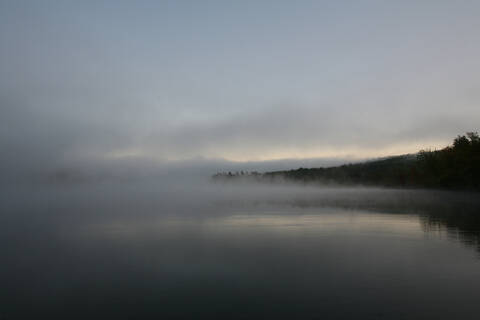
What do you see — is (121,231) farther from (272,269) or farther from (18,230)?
(272,269)

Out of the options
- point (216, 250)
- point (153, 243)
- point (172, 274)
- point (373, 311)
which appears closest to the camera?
point (373, 311)

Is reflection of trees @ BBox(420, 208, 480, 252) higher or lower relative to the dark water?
higher

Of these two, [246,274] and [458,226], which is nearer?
[246,274]

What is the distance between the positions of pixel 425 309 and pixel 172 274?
901 cm

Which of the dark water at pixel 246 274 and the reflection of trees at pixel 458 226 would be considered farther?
the reflection of trees at pixel 458 226

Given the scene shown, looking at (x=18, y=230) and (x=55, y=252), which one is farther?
(x=18, y=230)

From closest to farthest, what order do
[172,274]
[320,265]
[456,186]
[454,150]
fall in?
[172,274], [320,265], [454,150], [456,186]

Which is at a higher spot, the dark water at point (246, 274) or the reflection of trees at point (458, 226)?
the reflection of trees at point (458, 226)

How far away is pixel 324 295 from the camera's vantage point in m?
11.8

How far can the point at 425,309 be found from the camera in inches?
413

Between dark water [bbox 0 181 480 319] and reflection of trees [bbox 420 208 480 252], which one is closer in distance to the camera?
dark water [bbox 0 181 480 319]

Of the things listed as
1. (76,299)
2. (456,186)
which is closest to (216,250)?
(76,299)

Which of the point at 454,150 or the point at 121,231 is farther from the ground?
the point at 454,150

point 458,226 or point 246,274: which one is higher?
point 458,226
